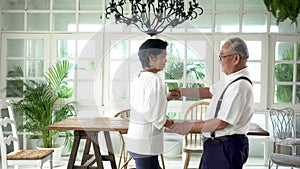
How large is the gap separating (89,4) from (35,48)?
96cm

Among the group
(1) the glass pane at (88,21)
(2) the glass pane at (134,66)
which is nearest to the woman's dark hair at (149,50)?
(2) the glass pane at (134,66)

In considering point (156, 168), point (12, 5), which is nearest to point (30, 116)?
point (12, 5)

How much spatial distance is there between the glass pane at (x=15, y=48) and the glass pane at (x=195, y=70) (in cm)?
230

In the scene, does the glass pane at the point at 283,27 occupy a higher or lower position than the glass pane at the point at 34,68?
higher

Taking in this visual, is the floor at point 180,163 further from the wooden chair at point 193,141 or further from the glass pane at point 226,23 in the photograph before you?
the glass pane at point 226,23

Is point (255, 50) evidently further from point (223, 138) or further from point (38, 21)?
point (223, 138)

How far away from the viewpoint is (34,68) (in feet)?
18.7

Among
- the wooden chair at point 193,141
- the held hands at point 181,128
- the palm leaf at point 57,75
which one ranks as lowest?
the wooden chair at point 193,141

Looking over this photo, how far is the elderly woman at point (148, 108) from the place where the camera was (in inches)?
93.4

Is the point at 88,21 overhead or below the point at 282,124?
overhead

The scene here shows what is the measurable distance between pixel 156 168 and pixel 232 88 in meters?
0.71

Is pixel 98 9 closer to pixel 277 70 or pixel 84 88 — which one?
pixel 84 88

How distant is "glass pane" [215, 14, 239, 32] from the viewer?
18.1 feet

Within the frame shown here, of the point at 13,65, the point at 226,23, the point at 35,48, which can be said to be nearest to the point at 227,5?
the point at 226,23
